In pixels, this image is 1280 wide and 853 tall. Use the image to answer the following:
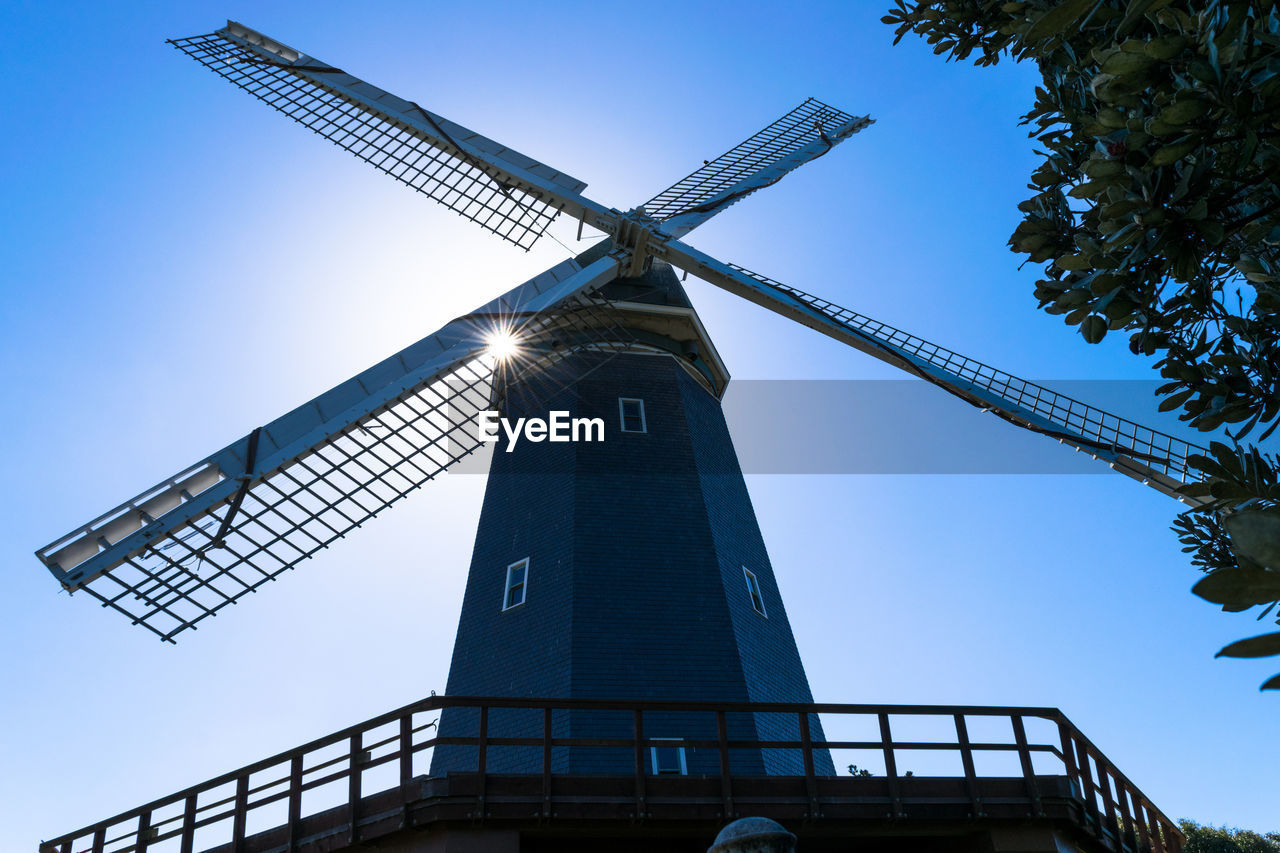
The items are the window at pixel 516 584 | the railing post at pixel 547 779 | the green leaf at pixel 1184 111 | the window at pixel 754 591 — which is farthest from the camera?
the window at pixel 754 591

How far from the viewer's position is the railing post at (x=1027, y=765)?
9070mm

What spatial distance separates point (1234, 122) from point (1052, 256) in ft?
4.82

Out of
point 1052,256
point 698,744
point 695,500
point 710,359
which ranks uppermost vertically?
point 710,359

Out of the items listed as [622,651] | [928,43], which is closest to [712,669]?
[622,651]

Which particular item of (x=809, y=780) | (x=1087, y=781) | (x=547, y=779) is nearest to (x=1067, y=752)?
(x=1087, y=781)

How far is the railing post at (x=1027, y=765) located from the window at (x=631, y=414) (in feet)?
24.7

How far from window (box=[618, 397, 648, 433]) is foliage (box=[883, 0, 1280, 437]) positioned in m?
10.9

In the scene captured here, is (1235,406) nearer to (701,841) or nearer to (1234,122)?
(1234,122)

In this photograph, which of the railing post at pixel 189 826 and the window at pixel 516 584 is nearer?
the railing post at pixel 189 826

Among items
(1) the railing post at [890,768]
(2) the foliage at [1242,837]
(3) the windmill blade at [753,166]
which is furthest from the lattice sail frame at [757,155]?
(2) the foliage at [1242,837]

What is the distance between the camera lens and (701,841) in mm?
9164

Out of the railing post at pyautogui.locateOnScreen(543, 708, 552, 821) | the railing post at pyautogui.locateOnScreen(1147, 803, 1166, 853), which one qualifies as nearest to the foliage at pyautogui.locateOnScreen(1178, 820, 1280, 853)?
the railing post at pyautogui.locateOnScreen(1147, 803, 1166, 853)

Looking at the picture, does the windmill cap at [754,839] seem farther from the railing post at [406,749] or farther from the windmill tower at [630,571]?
the windmill tower at [630,571]

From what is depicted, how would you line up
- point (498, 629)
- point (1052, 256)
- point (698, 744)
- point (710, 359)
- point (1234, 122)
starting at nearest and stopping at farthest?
1. point (1234, 122)
2. point (1052, 256)
3. point (698, 744)
4. point (498, 629)
5. point (710, 359)
